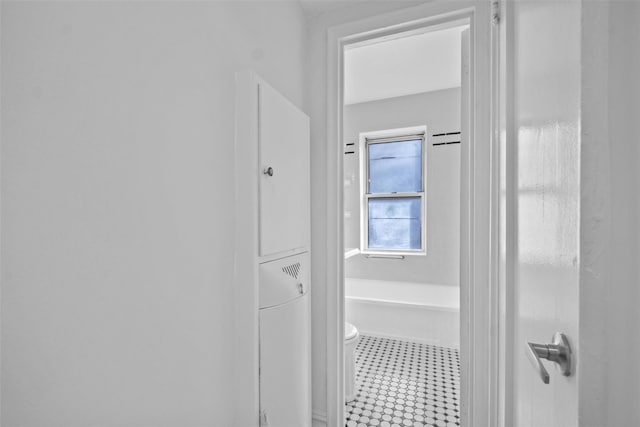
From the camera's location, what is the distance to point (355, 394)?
1.89 meters

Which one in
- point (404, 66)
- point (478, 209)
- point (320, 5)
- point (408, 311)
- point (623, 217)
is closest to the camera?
point (623, 217)

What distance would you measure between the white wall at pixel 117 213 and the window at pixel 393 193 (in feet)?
7.84

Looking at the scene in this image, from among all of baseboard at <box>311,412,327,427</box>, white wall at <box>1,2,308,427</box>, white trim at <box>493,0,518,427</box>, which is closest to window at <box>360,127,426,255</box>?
baseboard at <box>311,412,327,427</box>

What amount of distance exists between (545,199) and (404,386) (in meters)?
1.82

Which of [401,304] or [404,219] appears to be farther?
[404,219]

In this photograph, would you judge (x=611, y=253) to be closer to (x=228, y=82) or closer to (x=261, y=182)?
(x=261, y=182)

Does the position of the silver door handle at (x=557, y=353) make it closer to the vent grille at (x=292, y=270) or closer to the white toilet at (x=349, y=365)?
the vent grille at (x=292, y=270)

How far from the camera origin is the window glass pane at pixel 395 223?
3.05m

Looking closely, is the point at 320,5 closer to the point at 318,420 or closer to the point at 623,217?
the point at 623,217

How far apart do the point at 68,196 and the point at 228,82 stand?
60cm

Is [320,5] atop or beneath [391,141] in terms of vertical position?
atop

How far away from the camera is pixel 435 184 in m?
2.90

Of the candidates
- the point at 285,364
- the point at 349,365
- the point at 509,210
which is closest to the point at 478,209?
the point at 509,210

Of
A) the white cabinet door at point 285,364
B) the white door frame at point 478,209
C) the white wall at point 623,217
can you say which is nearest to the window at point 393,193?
the white door frame at point 478,209
